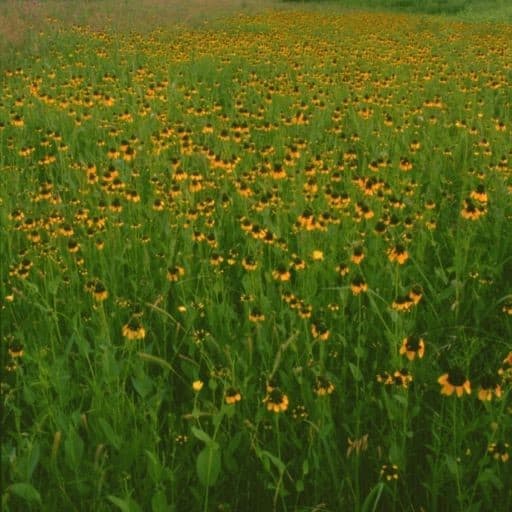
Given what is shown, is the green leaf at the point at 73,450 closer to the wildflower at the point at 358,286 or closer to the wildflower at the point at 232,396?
the wildflower at the point at 232,396

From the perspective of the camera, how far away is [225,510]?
2.26 m

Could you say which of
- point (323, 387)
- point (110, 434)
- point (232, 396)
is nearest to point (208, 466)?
point (232, 396)

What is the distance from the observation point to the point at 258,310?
291cm

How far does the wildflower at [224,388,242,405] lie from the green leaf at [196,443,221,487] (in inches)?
6.6

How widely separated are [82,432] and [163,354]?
2.06 ft

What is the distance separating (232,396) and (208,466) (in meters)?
0.25

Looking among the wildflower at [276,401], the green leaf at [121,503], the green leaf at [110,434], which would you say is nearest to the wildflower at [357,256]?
the wildflower at [276,401]

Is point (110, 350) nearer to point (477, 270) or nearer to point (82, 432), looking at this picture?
point (82, 432)

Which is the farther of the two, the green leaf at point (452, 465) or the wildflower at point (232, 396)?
the wildflower at point (232, 396)

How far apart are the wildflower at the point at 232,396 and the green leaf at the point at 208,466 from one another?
0.17 m

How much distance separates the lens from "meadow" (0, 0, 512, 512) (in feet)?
7.63

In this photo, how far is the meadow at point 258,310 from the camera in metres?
2.33

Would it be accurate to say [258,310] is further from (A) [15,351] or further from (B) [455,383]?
(B) [455,383]

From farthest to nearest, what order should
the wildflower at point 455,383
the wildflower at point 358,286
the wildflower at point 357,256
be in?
1. the wildflower at point 357,256
2. the wildflower at point 358,286
3. the wildflower at point 455,383
